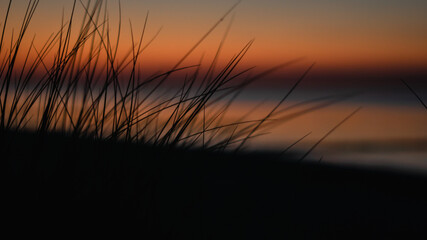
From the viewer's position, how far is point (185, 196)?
67.6 inches

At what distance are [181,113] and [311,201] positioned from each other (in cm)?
127

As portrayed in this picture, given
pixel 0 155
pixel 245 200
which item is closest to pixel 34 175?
pixel 0 155

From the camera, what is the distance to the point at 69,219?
3.87 feet

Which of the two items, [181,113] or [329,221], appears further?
[329,221]

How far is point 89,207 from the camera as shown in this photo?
120 centimetres

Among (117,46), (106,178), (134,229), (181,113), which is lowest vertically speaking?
(134,229)

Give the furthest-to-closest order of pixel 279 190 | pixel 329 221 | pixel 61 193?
pixel 279 190, pixel 329 221, pixel 61 193

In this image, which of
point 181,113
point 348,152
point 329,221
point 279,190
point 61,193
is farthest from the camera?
point 348,152

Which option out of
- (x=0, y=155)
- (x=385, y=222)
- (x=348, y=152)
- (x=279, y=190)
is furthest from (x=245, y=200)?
(x=348, y=152)

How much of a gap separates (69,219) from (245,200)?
4.02ft

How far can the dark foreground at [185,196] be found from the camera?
3.91ft

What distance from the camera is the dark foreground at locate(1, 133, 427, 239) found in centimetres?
119

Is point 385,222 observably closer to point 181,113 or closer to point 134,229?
point 181,113

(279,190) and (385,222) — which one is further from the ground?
(279,190)
